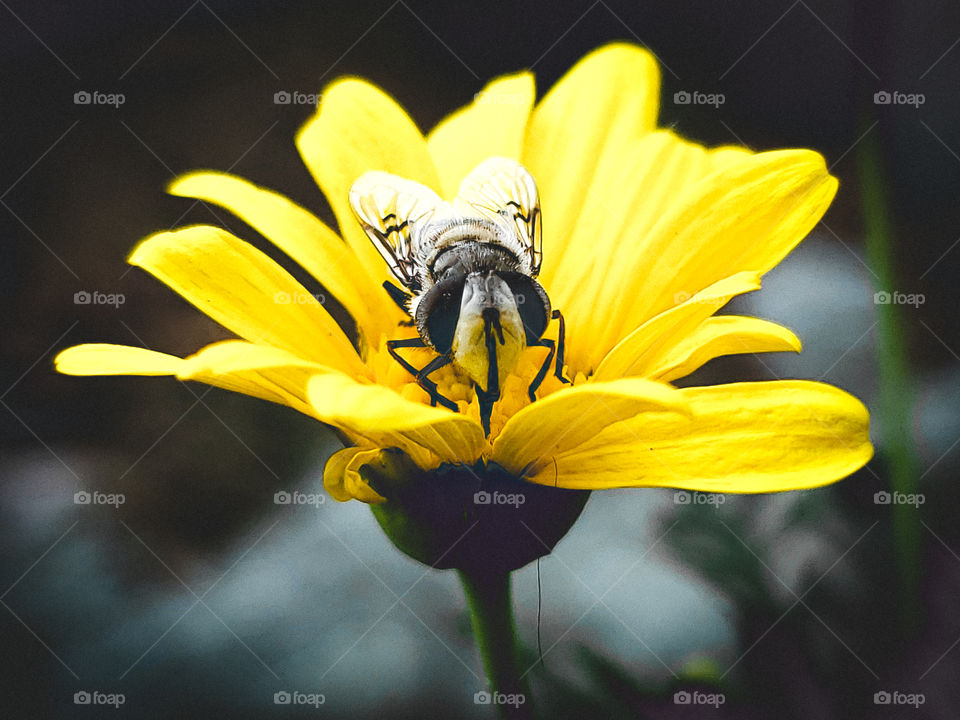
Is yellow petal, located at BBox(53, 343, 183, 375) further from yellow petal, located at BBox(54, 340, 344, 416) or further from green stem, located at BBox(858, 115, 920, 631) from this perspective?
green stem, located at BBox(858, 115, 920, 631)

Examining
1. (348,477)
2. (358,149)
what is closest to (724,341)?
(348,477)

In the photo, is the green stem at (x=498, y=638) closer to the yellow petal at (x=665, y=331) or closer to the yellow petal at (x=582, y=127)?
the yellow petal at (x=665, y=331)

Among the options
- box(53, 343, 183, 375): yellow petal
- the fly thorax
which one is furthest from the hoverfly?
box(53, 343, 183, 375): yellow petal

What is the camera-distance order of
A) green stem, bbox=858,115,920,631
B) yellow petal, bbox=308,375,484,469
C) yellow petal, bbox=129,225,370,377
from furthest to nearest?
green stem, bbox=858,115,920,631, yellow petal, bbox=129,225,370,377, yellow petal, bbox=308,375,484,469

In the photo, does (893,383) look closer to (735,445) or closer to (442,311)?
(735,445)

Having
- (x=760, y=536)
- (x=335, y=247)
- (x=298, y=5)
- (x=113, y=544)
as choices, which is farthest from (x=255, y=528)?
(x=298, y=5)

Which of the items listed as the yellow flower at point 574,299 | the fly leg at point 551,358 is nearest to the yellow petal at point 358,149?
the yellow flower at point 574,299

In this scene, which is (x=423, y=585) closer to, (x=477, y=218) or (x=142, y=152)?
(x=477, y=218)
